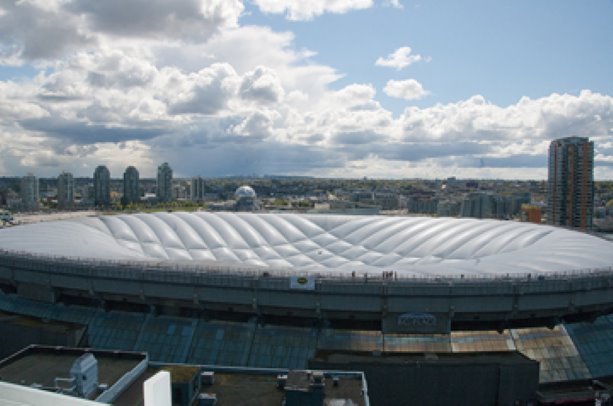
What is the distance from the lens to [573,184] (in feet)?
Answer: 514

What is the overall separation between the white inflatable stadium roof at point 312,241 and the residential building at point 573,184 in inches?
4494

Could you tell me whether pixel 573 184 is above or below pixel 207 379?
above

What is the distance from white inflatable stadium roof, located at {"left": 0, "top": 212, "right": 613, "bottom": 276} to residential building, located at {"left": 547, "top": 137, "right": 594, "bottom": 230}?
11414 centimetres

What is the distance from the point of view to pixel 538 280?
3606cm

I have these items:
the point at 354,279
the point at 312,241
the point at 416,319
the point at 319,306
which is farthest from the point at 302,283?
the point at 312,241

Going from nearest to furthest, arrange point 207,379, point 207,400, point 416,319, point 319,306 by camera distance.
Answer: point 207,400
point 207,379
point 319,306
point 416,319

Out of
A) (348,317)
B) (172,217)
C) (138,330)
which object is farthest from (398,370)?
(172,217)

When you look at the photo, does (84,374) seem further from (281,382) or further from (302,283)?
(302,283)

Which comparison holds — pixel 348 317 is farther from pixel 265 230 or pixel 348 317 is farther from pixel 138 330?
pixel 265 230

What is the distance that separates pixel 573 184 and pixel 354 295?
5808 inches

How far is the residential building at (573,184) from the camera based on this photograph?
510 ft

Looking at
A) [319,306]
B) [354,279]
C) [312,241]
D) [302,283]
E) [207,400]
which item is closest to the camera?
[207,400]

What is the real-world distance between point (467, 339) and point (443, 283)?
15.6 ft

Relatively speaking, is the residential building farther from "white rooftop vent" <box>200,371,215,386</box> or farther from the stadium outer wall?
"white rooftop vent" <box>200,371,215,386</box>
